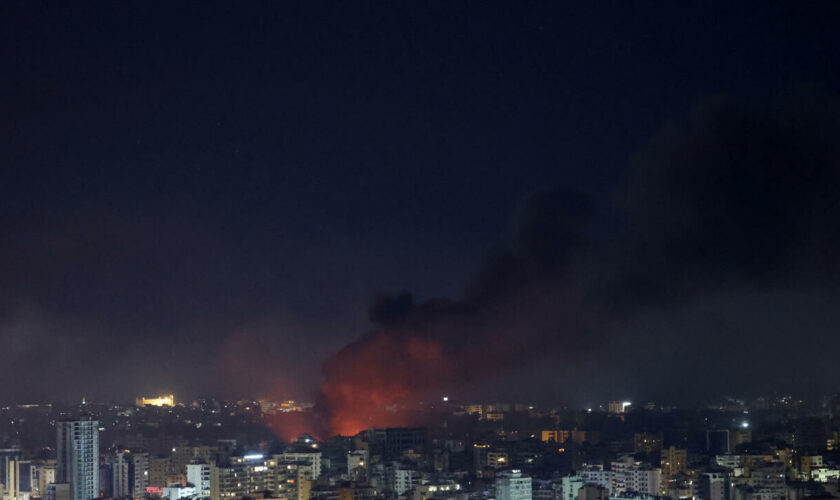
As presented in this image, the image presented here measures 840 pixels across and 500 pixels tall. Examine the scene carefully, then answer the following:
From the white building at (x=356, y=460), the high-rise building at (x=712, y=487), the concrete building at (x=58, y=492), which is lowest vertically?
the high-rise building at (x=712, y=487)

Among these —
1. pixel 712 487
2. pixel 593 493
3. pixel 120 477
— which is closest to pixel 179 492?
pixel 120 477

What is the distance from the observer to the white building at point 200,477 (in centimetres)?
1361

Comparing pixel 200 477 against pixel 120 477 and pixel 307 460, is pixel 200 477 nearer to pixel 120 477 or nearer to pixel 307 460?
pixel 120 477

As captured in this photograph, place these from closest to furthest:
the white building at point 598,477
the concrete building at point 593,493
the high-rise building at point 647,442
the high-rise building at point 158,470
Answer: the concrete building at point 593,493 < the white building at point 598,477 < the high-rise building at point 158,470 < the high-rise building at point 647,442

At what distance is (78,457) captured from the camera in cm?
1424

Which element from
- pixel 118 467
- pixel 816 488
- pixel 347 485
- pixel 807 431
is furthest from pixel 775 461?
pixel 118 467

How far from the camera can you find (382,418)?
1930cm

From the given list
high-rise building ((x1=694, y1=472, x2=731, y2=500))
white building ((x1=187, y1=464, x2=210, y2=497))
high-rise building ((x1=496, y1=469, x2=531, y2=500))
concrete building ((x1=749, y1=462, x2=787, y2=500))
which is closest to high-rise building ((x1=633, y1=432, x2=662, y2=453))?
concrete building ((x1=749, y1=462, x2=787, y2=500))

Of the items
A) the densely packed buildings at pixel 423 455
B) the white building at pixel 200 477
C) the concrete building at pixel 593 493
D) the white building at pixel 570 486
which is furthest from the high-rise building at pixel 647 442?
the white building at pixel 200 477

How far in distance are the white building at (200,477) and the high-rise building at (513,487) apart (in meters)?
3.24

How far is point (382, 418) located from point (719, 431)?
5283mm

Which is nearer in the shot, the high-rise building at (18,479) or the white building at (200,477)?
the white building at (200,477)

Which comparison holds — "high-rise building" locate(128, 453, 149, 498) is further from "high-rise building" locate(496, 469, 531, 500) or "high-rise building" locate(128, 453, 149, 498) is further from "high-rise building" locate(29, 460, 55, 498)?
"high-rise building" locate(496, 469, 531, 500)

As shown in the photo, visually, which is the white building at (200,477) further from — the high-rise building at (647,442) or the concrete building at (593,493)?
the high-rise building at (647,442)
